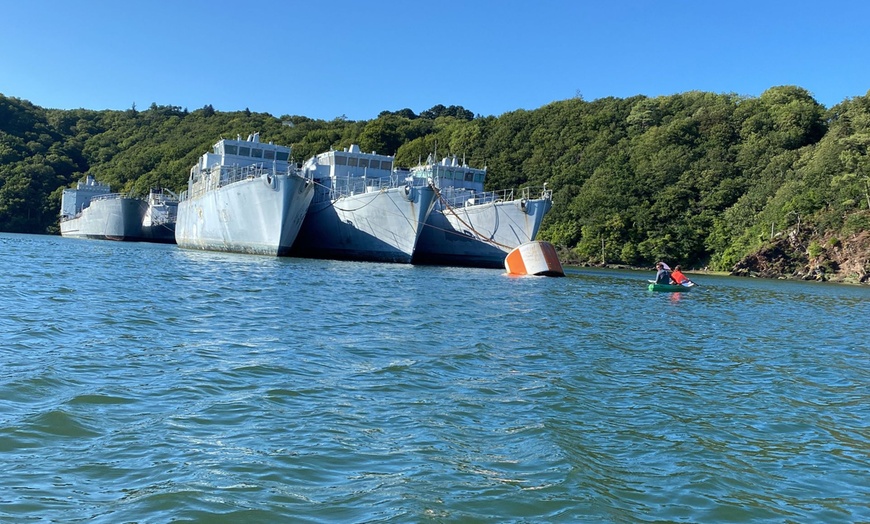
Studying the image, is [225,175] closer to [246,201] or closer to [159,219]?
[246,201]

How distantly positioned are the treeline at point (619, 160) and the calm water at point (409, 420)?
56.0 m

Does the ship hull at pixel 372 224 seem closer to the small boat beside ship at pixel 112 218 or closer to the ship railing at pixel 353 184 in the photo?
the ship railing at pixel 353 184

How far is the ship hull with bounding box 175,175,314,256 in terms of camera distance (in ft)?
117

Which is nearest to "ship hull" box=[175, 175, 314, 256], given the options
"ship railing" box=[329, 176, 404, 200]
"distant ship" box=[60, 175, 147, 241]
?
"ship railing" box=[329, 176, 404, 200]

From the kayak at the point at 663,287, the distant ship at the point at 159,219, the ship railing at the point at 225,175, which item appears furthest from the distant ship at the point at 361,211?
the distant ship at the point at 159,219

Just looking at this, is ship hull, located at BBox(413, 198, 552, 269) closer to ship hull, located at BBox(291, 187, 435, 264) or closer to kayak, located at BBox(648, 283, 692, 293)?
ship hull, located at BBox(291, 187, 435, 264)

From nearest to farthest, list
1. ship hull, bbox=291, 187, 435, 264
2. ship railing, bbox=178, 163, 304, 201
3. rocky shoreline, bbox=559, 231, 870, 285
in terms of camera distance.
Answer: ship hull, bbox=291, 187, 435, 264 < ship railing, bbox=178, 163, 304, 201 < rocky shoreline, bbox=559, 231, 870, 285

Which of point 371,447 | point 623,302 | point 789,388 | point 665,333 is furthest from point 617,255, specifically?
point 371,447

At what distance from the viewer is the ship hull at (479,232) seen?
40.8 metres

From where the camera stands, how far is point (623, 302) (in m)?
22.7

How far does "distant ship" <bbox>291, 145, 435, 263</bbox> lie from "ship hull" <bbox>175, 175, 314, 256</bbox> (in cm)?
A: 292

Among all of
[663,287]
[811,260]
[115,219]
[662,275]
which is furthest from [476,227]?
[115,219]

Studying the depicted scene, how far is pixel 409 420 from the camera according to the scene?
22.6 ft

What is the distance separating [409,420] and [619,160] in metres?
81.4
